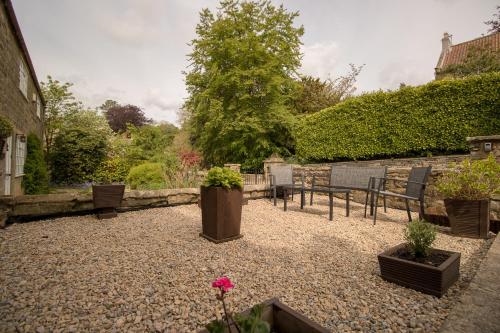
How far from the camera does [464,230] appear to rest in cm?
370

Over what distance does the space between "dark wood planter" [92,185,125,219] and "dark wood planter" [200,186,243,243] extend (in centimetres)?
204

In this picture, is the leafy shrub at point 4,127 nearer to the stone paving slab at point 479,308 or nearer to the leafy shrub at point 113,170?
the stone paving slab at point 479,308

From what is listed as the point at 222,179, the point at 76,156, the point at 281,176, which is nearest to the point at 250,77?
the point at 281,176

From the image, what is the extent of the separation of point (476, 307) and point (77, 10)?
7.50 metres

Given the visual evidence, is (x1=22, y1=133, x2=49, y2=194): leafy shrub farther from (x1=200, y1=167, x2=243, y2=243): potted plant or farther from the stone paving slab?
the stone paving slab

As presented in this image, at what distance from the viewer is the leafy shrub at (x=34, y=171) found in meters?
8.34

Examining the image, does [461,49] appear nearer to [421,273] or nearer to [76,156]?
[421,273]

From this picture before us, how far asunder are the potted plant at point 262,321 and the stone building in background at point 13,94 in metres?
7.08

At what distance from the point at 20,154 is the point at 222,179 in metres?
8.00

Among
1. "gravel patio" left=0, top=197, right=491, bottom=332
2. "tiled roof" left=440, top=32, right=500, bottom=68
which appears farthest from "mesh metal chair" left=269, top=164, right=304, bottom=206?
"tiled roof" left=440, top=32, right=500, bottom=68

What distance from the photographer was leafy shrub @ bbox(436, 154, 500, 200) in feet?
11.9

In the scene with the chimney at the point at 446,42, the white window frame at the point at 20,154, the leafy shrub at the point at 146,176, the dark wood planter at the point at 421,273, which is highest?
the chimney at the point at 446,42

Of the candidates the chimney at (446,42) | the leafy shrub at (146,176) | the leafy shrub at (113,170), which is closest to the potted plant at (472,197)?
the leafy shrub at (146,176)

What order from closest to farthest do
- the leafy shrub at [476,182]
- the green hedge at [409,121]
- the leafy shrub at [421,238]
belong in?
1. the leafy shrub at [421,238]
2. the leafy shrub at [476,182]
3. the green hedge at [409,121]
